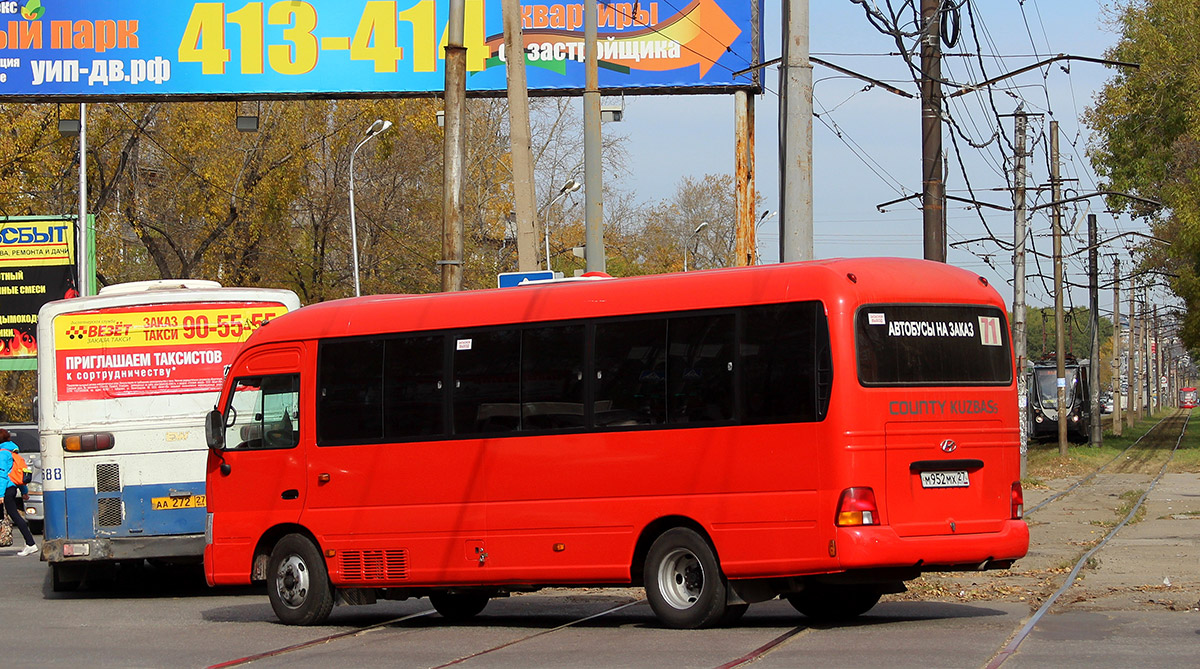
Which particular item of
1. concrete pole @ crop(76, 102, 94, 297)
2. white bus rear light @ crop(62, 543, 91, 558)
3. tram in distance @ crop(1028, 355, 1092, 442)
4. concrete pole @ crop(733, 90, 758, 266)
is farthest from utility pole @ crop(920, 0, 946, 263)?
tram in distance @ crop(1028, 355, 1092, 442)

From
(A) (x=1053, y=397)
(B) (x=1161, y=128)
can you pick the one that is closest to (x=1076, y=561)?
(B) (x=1161, y=128)

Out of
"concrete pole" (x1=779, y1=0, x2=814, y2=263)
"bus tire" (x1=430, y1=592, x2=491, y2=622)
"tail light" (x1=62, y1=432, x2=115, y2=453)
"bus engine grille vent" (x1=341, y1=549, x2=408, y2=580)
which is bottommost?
"bus tire" (x1=430, y1=592, x2=491, y2=622)

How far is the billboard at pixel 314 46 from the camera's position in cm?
2484

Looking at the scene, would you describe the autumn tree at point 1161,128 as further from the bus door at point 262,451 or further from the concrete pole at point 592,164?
the bus door at point 262,451

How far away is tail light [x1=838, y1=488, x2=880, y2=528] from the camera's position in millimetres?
10844

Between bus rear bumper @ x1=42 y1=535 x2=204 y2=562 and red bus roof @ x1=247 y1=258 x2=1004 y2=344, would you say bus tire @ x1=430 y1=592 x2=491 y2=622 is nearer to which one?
red bus roof @ x1=247 y1=258 x2=1004 y2=344

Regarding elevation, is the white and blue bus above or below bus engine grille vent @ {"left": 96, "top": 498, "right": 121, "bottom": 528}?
above

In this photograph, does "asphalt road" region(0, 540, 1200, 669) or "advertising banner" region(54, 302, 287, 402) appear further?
"advertising banner" region(54, 302, 287, 402)

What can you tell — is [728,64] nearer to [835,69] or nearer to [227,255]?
[835,69]

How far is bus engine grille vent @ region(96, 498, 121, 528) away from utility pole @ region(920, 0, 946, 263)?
10467 mm

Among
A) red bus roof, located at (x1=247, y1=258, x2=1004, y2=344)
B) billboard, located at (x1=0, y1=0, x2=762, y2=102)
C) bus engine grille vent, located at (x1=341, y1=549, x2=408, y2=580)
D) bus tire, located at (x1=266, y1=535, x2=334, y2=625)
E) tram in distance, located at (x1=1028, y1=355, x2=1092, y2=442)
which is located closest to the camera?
red bus roof, located at (x1=247, y1=258, x2=1004, y2=344)

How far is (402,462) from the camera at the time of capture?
13148 mm

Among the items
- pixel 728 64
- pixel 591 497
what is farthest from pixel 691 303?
pixel 728 64

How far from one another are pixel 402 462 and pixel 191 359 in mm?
4200
